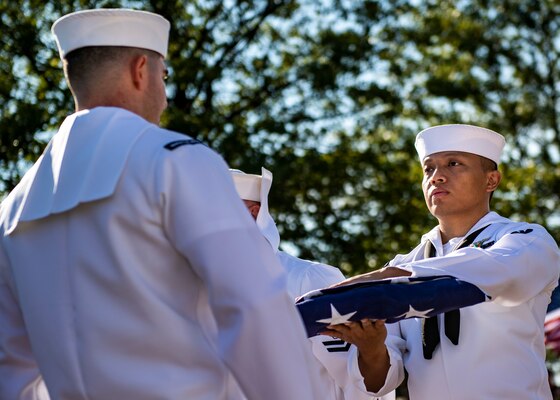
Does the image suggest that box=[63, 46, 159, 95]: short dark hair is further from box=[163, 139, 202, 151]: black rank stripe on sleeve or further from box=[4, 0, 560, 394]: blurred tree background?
box=[4, 0, 560, 394]: blurred tree background

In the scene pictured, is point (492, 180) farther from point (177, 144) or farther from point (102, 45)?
point (177, 144)

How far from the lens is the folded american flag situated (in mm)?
4281

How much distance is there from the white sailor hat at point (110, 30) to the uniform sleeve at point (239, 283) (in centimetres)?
49

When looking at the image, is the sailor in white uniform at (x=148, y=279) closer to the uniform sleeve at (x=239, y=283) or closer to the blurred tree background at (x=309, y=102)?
the uniform sleeve at (x=239, y=283)

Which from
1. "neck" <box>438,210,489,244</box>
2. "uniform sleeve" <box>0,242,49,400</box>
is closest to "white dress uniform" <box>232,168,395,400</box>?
"neck" <box>438,210,489,244</box>

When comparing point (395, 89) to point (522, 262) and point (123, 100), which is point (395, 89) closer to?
point (522, 262)

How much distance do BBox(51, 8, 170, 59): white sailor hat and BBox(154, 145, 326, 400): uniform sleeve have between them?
0.49m

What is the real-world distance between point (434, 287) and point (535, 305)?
107 centimetres

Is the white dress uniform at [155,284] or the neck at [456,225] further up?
the white dress uniform at [155,284]

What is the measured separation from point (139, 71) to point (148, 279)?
24.4 inches

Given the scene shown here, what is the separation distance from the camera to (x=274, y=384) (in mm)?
2928

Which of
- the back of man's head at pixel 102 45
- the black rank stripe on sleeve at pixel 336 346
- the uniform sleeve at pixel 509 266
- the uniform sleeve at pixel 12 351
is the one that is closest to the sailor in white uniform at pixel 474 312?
the uniform sleeve at pixel 509 266

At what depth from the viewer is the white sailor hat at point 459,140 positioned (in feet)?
19.3

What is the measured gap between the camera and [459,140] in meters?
A: 5.90
